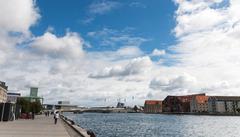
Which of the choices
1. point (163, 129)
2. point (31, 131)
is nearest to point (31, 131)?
point (31, 131)

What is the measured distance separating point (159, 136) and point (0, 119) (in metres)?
25.8

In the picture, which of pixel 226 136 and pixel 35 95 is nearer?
pixel 226 136

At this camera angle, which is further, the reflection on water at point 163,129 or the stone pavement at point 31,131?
the reflection on water at point 163,129

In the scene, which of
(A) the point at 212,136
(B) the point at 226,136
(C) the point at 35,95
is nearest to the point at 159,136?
(A) the point at 212,136

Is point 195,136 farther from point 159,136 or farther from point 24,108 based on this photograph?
point 24,108

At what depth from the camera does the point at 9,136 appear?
78.8ft

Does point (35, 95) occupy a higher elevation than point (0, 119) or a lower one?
higher

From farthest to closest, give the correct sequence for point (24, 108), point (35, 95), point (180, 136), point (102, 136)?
point (35, 95) < point (24, 108) < point (180, 136) < point (102, 136)

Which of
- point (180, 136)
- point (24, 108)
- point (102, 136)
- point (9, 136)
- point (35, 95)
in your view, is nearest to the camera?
point (9, 136)

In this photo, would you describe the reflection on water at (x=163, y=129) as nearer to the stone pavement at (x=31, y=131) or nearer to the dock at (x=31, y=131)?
the dock at (x=31, y=131)

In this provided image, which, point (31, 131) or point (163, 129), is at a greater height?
point (31, 131)

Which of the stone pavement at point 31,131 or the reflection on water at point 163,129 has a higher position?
the stone pavement at point 31,131

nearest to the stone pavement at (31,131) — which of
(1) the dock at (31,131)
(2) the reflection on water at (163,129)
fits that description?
(1) the dock at (31,131)

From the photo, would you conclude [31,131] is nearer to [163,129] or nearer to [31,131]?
[31,131]
